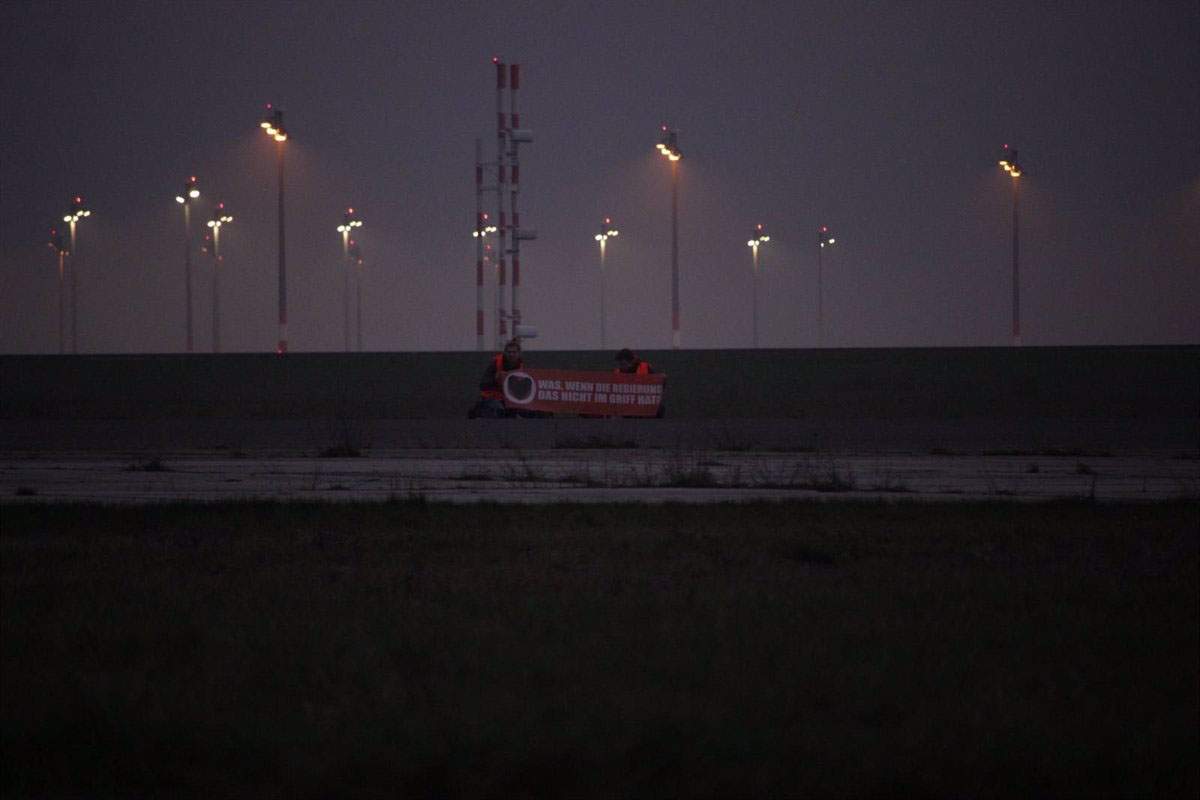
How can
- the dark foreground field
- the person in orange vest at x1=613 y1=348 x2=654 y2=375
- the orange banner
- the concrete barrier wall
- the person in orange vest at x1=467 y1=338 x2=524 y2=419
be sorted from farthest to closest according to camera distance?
the concrete barrier wall, the person in orange vest at x1=613 y1=348 x2=654 y2=375, the orange banner, the person in orange vest at x1=467 y1=338 x2=524 y2=419, the dark foreground field

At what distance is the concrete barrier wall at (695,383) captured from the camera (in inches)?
1220

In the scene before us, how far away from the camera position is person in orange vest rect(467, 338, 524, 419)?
965 inches

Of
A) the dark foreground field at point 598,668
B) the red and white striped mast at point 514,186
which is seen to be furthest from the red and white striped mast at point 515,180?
the dark foreground field at point 598,668

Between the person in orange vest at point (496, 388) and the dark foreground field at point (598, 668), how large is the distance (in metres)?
15.0

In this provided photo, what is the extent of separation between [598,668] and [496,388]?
742 inches

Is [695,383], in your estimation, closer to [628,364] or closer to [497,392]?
[628,364]

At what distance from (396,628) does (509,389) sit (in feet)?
59.6

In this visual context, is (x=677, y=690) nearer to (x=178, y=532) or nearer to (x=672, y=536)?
(x=672, y=536)

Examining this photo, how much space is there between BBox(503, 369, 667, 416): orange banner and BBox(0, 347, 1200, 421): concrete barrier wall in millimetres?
4483

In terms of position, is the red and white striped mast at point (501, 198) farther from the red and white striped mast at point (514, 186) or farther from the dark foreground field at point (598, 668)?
the dark foreground field at point (598, 668)

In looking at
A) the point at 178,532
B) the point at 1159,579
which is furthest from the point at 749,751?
the point at 178,532

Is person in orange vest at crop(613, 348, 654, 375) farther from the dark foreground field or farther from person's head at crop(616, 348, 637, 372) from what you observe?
the dark foreground field

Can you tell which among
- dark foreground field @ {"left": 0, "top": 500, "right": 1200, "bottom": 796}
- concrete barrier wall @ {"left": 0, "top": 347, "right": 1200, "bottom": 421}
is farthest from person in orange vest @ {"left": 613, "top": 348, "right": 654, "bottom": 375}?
dark foreground field @ {"left": 0, "top": 500, "right": 1200, "bottom": 796}

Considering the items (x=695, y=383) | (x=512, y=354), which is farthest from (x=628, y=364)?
(x=695, y=383)
